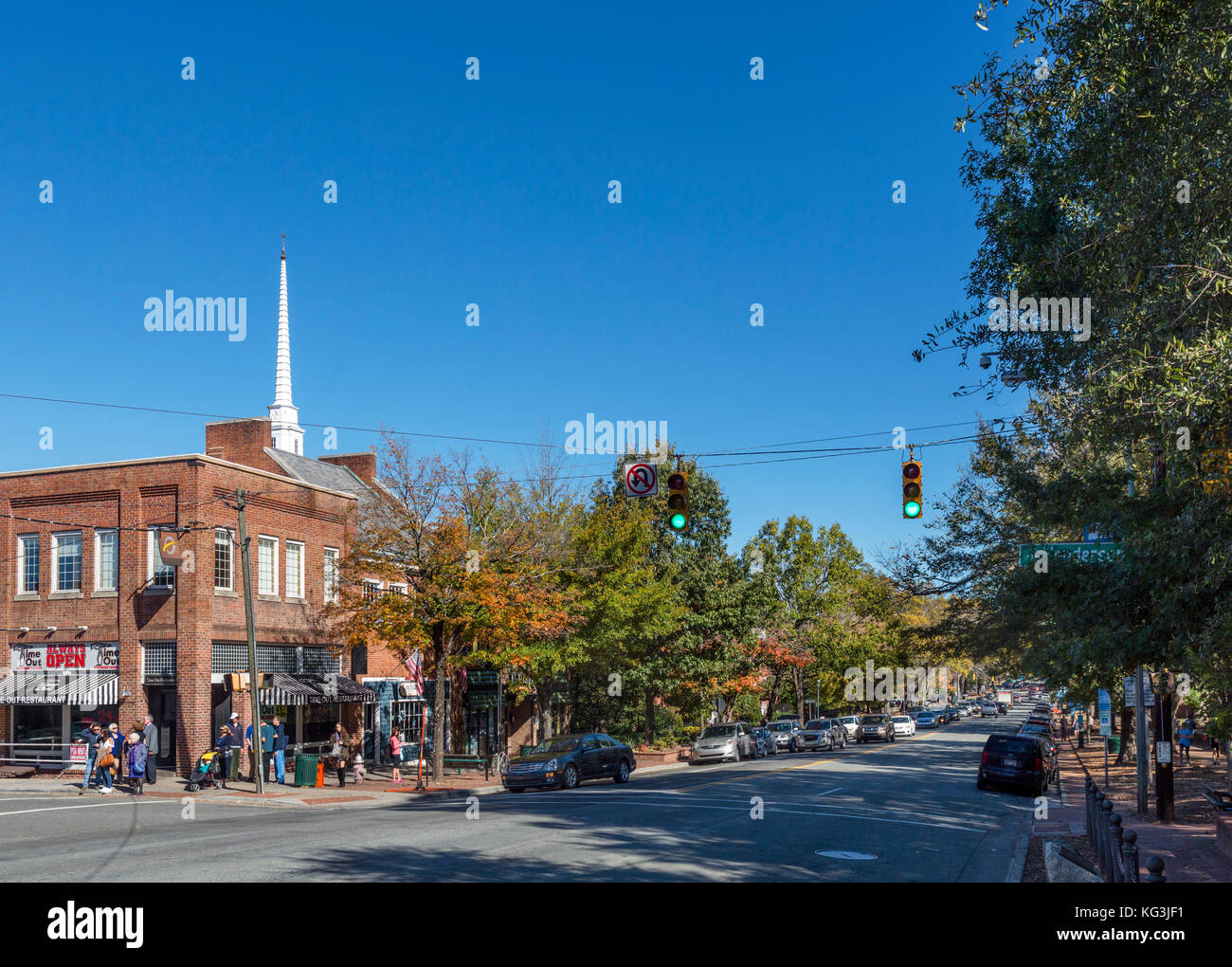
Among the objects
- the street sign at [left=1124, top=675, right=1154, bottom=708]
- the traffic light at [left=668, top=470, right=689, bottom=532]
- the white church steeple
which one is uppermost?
the white church steeple

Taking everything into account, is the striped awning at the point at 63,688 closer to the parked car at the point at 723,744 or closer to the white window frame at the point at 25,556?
the white window frame at the point at 25,556

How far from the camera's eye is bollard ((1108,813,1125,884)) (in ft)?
30.9

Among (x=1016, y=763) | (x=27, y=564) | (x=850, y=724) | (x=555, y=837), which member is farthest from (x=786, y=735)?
(x=555, y=837)

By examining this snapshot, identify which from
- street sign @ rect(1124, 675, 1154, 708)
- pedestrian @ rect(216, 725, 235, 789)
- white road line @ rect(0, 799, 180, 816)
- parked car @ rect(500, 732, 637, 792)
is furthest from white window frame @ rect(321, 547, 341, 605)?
street sign @ rect(1124, 675, 1154, 708)

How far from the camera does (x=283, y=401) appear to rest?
71625 millimetres

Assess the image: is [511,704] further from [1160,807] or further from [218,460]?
[1160,807]

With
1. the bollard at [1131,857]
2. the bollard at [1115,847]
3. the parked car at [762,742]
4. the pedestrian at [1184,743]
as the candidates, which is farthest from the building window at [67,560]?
the pedestrian at [1184,743]

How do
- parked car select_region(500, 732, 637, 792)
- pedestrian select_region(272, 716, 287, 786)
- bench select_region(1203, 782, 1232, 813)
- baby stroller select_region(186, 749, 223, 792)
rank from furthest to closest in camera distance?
pedestrian select_region(272, 716, 287, 786), parked car select_region(500, 732, 637, 792), baby stroller select_region(186, 749, 223, 792), bench select_region(1203, 782, 1232, 813)

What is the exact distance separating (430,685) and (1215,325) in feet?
114

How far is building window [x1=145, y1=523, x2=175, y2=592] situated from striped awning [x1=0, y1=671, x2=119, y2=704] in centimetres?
283

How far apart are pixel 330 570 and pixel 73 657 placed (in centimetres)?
809

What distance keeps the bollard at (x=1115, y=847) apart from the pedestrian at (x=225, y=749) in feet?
75.9

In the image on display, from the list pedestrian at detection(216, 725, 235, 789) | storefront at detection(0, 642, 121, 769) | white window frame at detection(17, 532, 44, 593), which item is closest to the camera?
pedestrian at detection(216, 725, 235, 789)

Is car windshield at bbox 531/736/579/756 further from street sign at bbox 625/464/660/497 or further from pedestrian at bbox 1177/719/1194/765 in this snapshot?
pedestrian at bbox 1177/719/1194/765
